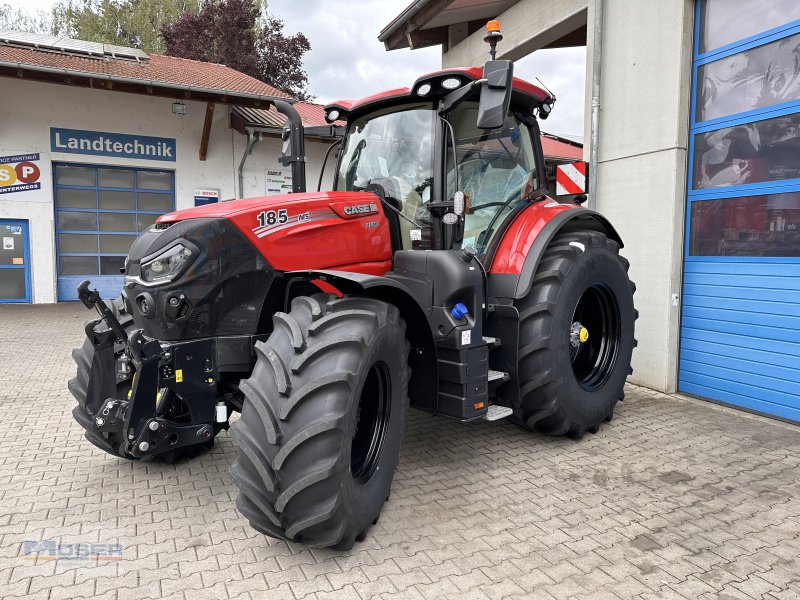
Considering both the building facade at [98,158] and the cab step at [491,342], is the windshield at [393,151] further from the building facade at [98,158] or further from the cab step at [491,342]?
the building facade at [98,158]

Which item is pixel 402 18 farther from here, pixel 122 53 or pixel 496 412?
pixel 496 412

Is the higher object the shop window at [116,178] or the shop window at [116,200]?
the shop window at [116,178]

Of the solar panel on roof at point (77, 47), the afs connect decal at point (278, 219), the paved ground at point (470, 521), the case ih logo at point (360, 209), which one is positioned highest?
the solar panel on roof at point (77, 47)

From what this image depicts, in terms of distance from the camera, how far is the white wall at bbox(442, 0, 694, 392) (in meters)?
5.46

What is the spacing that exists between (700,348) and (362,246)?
12.1ft

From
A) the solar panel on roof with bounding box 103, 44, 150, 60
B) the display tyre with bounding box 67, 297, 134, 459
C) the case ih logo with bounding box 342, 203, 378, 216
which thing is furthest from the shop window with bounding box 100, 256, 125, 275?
the case ih logo with bounding box 342, 203, 378, 216

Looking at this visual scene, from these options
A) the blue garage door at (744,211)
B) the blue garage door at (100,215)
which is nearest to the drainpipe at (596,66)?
the blue garage door at (744,211)

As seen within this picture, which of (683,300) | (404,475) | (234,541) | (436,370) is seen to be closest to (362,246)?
(436,370)

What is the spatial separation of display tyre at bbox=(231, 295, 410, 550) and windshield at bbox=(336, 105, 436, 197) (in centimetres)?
121

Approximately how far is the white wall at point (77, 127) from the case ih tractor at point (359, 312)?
411 inches

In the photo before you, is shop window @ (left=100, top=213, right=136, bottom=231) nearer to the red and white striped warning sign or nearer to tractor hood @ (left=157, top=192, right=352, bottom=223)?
the red and white striped warning sign

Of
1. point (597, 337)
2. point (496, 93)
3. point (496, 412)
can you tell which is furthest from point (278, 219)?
point (597, 337)

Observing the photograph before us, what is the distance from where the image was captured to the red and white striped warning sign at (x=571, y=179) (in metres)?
6.00

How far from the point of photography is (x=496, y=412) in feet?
12.2
